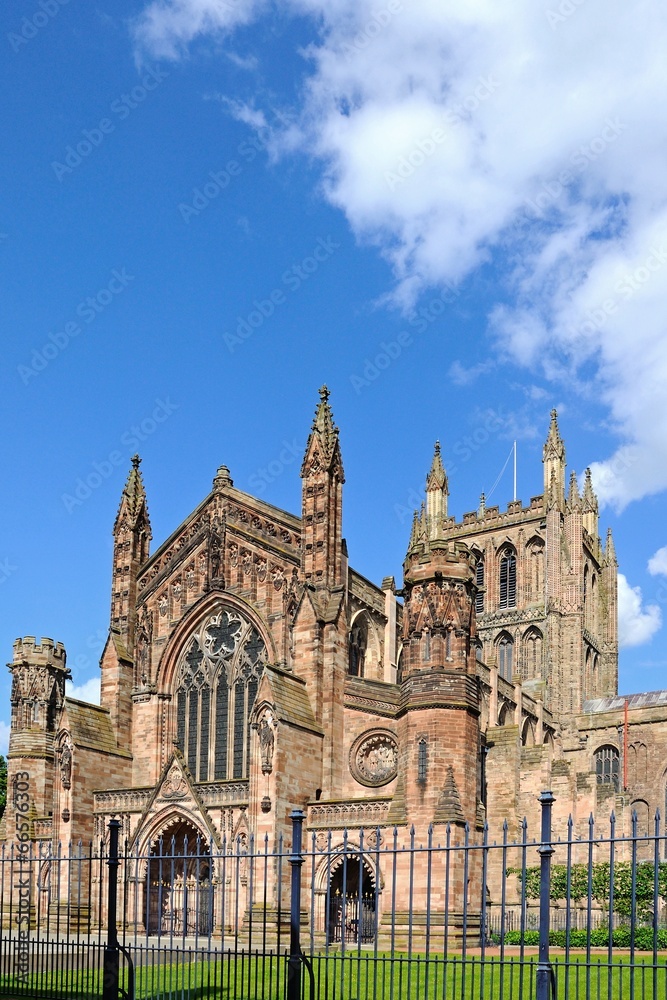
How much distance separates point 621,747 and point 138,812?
33.9 m

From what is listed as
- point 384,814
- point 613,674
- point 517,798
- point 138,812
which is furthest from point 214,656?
point 613,674

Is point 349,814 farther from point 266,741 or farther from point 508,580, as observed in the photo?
point 508,580

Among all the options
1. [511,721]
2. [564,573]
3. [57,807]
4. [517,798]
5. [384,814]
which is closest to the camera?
[384,814]

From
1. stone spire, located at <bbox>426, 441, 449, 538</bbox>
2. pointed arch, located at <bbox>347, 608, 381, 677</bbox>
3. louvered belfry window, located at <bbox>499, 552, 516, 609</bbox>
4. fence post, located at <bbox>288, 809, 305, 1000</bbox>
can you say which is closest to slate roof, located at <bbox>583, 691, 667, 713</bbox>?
louvered belfry window, located at <bbox>499, 552, 516, 609</bbox>

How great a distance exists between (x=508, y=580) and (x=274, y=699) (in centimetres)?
4342

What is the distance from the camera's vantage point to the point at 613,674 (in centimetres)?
7425

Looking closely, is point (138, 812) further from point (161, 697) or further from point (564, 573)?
point (564, 573)

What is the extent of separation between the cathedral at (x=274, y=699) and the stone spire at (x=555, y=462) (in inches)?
968

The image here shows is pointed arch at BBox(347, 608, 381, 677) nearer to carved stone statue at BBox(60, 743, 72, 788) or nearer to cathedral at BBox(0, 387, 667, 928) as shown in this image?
cathedral at BBox(0, 387, 667, 928)

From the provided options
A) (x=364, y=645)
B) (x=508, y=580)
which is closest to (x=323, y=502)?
(x=364, y=645)

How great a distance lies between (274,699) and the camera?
32.2 metres

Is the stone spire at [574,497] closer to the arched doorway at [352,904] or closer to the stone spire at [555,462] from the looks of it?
the stone spire at [555,462]

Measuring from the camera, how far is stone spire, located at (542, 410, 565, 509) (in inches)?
2849

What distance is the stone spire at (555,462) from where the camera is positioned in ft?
237
